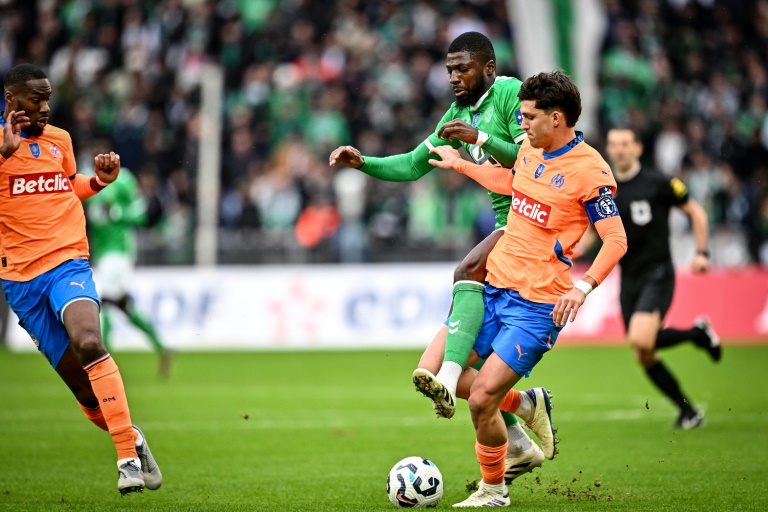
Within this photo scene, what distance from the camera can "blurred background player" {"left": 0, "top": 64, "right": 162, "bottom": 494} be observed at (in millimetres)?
7273

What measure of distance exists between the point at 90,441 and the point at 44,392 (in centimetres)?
461

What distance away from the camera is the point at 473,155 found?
25.3 ft

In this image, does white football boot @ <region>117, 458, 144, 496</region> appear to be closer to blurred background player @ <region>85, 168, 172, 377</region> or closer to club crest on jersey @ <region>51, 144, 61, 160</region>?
club crest on jersey @ <region>51, 144, 61, 160</region>

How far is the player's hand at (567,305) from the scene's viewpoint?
658cm

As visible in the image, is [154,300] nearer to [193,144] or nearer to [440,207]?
[193,144]

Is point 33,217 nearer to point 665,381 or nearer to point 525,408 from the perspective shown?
point 525,408

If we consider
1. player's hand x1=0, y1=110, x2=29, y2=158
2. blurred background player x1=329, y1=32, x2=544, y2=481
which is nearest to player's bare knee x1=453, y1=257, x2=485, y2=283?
blurred background player x1=329, y1=32, x2=544, y2=481

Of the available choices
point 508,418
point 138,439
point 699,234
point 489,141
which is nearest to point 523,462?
point 508,418

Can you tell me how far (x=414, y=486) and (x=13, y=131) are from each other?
10.8 ft

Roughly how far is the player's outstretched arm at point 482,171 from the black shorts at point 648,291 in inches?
169

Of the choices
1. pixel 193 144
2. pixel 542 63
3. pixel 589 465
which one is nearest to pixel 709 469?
pixel 589 465

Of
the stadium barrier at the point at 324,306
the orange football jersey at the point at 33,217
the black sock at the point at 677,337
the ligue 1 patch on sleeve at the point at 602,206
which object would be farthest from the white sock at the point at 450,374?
the stadium barrier at the point at 324,306

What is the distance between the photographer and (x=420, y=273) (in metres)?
20.3

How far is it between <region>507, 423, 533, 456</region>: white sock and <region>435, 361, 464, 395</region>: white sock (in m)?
0.85
